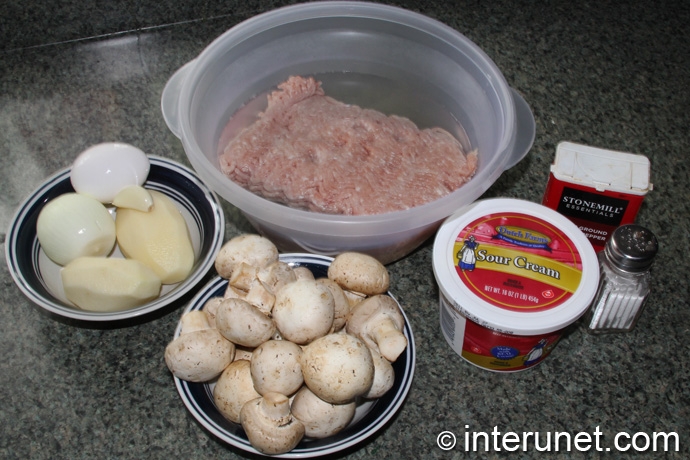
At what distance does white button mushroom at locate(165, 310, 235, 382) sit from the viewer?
0.83 m

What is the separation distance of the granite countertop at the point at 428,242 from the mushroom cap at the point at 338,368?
190 mm

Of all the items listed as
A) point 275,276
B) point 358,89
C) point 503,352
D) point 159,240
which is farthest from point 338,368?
point 358,89

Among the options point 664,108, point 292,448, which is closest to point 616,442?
point 292,448

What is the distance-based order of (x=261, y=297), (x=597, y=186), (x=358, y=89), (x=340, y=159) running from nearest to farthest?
1. (x=261, y=297)
2. (x=597, y=186)
3. (x=340, y=159)
4. (x=358, y=89)

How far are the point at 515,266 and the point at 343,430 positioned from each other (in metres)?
0.32

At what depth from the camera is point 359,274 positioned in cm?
91

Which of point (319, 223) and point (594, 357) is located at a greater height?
point (319, 223)

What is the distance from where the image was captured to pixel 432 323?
105 cm

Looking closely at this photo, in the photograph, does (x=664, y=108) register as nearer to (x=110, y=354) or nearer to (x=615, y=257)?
(x=615, y=257)

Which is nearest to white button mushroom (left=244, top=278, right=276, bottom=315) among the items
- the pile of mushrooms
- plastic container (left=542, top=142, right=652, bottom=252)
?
the pile of mushrooms

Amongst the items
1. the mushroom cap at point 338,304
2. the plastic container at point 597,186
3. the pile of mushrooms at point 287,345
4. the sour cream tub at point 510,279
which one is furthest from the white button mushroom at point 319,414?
the plastic container at point 597,186

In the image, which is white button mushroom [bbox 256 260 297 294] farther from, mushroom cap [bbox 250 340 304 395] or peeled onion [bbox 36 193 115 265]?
peeled onion [bbox 36 193 115 265]

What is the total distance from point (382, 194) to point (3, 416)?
64 centimetres

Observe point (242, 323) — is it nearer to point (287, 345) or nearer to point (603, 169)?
point (287, 345)
